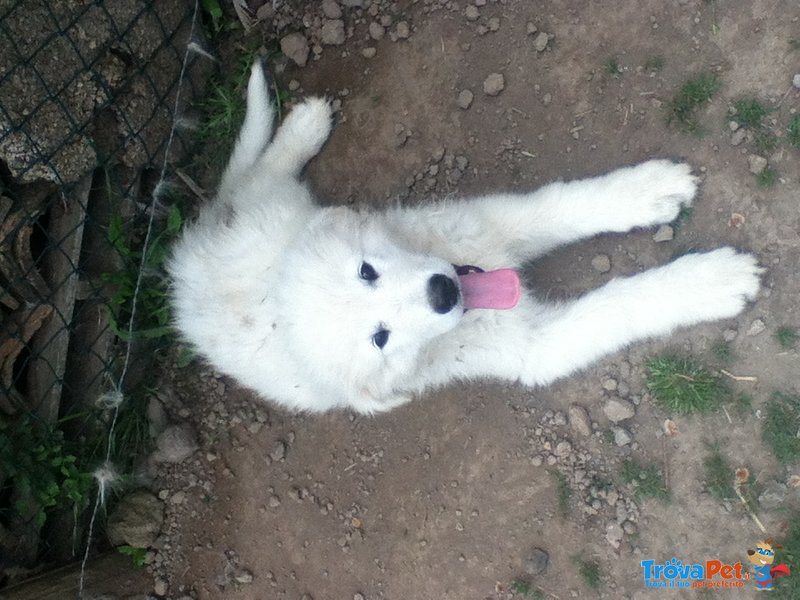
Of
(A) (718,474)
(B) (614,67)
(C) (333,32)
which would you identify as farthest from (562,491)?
(C) (333,32)

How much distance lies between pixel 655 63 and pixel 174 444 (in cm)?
301

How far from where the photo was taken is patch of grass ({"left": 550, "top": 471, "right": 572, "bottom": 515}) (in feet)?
11.1

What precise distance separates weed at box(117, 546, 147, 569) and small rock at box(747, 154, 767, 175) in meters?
3.52

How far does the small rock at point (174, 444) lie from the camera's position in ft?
11.8

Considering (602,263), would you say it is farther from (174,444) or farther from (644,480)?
(174,444)

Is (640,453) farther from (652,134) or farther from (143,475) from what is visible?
(143,475)

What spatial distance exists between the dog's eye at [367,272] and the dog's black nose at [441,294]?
206 mm

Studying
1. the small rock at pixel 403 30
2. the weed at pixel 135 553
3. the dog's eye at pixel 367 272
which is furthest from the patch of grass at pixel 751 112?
the weed at pixel 135 553

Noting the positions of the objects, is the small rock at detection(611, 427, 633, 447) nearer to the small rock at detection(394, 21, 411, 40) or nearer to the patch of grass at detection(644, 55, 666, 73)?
the patch of grass at detection(644, 55, 666, 73)

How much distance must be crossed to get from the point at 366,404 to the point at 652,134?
72.3 inches

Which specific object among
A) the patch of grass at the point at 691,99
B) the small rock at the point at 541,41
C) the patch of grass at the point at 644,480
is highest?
the small rock at the point at 541,41

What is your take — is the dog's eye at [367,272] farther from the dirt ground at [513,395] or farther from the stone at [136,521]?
the stone at [136,521]

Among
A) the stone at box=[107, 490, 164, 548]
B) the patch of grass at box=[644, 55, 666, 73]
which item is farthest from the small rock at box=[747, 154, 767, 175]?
the stone at box=[107, 490, 164, 548]

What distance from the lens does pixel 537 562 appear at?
11.2ft
